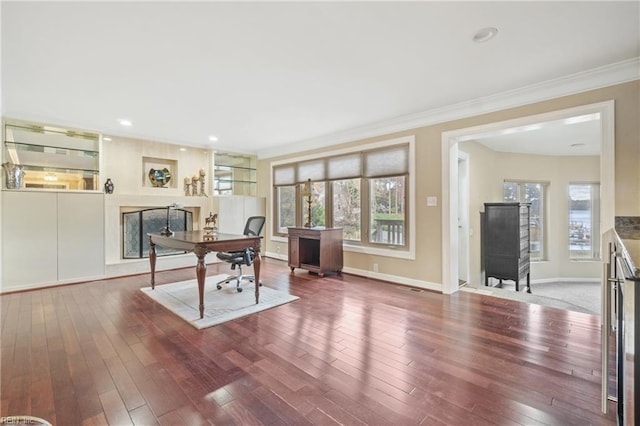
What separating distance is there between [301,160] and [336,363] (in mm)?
4478

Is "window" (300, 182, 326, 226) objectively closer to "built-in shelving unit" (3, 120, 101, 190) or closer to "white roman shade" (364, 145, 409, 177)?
"white roman shade" (364, 145, 409, 177)

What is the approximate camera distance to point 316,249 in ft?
17.5

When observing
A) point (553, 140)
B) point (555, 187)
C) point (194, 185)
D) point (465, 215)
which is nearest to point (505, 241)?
point (465, 215)

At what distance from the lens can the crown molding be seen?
2.75m

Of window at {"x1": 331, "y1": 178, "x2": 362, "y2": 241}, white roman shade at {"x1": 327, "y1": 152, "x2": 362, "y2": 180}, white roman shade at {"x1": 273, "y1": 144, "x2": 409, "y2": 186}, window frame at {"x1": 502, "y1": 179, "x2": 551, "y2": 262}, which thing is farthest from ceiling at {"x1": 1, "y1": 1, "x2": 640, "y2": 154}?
window frame at {"x1": 502, "y1": 179, "x2": 551, "y2": 262}

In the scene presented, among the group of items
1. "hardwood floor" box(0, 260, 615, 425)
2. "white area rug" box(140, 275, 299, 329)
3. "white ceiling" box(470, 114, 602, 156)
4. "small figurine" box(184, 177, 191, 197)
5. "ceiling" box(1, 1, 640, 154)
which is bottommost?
"hardwood floor" box(0, 260, 615, 425)

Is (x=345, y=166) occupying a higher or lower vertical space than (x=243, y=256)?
higher

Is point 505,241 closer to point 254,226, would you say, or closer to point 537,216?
point 537,216

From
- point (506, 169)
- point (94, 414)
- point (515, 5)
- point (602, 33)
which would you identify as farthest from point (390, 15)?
point (506, 169)

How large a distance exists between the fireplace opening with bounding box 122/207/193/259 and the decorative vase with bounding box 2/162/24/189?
138cm

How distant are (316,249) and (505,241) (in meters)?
3.44

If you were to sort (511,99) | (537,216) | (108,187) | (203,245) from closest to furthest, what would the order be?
1. (203,245)
2. (511,99)
3. (108,187)
4. (537,216)

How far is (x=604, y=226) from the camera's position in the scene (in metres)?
2.84

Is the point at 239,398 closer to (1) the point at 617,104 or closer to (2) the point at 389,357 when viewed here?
(2) the point at 389,357
